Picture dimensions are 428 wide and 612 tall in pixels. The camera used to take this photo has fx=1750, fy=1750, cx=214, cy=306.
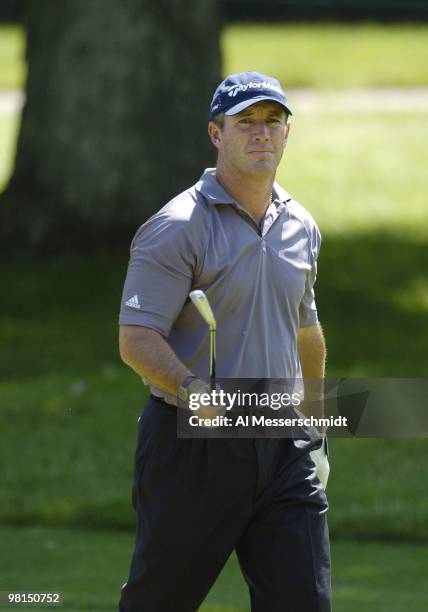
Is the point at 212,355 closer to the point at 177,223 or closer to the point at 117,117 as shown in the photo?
the point at 177,223

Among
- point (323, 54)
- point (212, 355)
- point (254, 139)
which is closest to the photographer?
point (212, 355)

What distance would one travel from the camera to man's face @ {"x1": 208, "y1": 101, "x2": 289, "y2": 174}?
201 inches

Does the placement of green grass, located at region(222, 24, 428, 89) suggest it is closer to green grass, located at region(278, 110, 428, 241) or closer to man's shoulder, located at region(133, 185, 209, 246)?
green grass, located at region(278, 110, 428, 241)

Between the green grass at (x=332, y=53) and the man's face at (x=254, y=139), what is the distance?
19941mm

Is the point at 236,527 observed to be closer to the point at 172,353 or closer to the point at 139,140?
the point at 172,353


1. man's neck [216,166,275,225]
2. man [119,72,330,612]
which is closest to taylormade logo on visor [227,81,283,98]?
man [119,72,330,612]

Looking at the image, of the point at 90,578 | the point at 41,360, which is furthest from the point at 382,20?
the point at 90,578

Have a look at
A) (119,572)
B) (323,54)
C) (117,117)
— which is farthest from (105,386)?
(323,54)

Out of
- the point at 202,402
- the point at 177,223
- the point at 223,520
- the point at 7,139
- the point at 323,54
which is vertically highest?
the point at 323,54

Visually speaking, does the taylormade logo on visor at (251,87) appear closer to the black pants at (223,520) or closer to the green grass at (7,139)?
the black pants at (223,520)

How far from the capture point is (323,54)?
27.9m

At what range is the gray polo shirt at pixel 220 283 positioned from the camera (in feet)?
16.3

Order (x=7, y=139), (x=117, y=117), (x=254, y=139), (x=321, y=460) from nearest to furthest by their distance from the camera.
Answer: (x=254, y=139) < (x=321, y=460) < (x=117, y=117) < (x=7, y=139)

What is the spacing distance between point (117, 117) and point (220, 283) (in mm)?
9879
